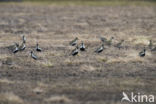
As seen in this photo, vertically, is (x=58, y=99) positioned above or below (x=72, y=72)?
above

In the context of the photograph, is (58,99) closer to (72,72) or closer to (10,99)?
(10,99)

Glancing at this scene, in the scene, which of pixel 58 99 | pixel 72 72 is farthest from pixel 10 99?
pixel 72 72

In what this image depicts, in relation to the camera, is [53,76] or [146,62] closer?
[53,76]

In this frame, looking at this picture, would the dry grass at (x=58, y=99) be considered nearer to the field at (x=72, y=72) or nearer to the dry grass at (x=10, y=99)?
the field at (x=72, y=72)

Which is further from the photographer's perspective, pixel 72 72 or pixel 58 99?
pixel 72 72

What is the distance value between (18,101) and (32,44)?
13916 millimetres

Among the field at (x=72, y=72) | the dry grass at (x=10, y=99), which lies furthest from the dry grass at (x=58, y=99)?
the dry grass at (x=10, y=99)

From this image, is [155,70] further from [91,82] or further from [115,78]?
[91,82]

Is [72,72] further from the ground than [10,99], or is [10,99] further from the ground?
[10,99]

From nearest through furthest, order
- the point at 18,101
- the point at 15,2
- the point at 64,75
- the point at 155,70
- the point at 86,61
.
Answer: the point at 18,101 → the point at 64,75 → the point at 155,70 → the point at 86,61 → the point at 15,2

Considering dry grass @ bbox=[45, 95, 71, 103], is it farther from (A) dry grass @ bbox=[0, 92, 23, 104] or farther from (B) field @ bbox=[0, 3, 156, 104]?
(A) dry grass @ bbox=[0, 92, 23, 104]

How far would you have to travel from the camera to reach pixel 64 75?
1925 cm

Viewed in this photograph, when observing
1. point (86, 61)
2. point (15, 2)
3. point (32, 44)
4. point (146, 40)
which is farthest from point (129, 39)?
point (15, 2)

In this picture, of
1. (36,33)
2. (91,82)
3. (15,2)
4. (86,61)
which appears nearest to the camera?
(91,82)
